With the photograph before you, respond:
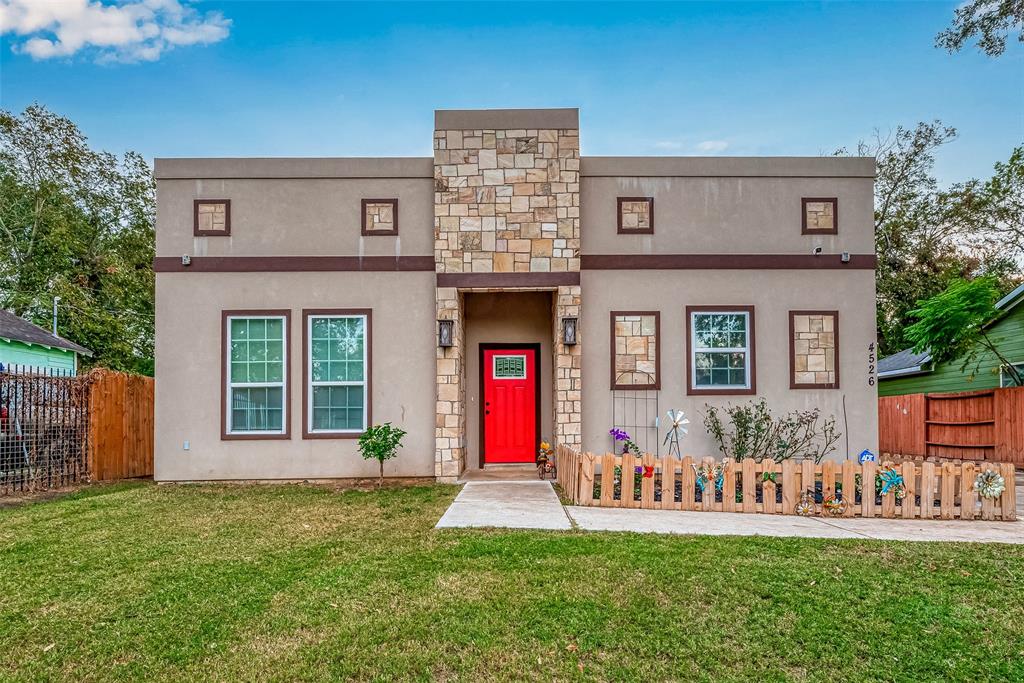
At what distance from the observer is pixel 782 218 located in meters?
8.57

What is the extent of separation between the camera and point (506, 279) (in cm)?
820

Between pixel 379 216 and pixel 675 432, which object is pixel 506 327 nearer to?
pixel 379 216

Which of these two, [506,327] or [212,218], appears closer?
[212,218]

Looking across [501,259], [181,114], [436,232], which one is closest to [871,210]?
[501,259]

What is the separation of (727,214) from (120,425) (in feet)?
33.0

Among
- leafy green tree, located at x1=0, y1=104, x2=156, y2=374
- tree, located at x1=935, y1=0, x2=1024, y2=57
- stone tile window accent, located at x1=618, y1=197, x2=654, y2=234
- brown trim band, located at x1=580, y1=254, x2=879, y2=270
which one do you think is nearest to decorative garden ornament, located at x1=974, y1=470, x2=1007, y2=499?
brown trim band, located at x1=580, y1=254, x2=879, y2=270

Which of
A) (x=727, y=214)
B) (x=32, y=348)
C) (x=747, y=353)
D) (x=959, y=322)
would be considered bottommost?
(x=747, y=353)

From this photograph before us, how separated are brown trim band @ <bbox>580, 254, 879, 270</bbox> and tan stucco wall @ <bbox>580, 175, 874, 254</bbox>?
9cm

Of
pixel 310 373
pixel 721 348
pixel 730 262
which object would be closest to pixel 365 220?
pixel 310 373

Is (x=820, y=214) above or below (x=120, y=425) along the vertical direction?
above

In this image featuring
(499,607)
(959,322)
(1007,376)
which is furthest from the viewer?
(1007,376)

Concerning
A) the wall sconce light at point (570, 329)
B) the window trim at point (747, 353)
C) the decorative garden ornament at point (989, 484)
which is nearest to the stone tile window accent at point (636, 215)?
the window trim at point (747, 353)

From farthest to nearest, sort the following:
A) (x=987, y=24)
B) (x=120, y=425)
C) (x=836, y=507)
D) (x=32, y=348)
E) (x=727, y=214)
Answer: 1. (x=32, y=348)
2. (x=987, y=24)
3. (x=120, y=425)
4. (x=727, y=214)
5. (x=836, y=507)

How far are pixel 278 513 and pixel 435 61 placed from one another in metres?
9.84
